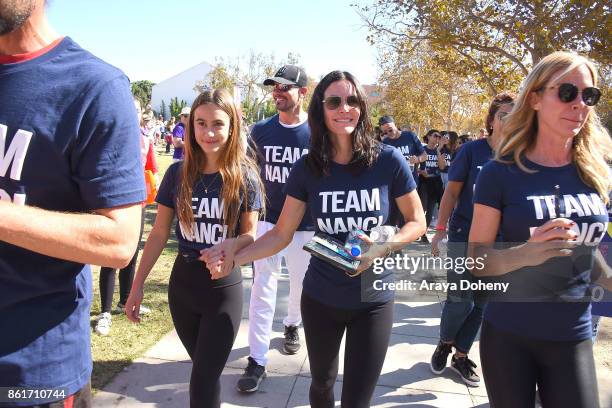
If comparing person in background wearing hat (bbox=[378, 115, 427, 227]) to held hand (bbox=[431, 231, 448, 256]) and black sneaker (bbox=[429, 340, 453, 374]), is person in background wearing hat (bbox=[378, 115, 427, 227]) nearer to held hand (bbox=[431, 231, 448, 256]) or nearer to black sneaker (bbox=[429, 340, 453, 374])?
held hand (bbox=[431, 231, 448, 256])

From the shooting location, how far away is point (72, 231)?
1.27 metres

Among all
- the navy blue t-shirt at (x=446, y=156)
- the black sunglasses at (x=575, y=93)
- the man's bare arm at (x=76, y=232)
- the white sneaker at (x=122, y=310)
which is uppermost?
the black sunglasses at (x=575, y=93)

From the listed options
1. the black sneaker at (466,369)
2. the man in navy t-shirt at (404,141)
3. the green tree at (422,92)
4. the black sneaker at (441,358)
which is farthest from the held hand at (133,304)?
the green tree at (422,92)

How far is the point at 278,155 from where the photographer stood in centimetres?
445

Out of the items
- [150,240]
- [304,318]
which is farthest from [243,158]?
[304,318]

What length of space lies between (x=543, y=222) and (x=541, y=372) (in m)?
0.65

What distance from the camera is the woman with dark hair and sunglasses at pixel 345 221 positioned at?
257 centimetres

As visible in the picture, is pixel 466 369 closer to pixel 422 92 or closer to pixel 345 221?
pixel 345 221

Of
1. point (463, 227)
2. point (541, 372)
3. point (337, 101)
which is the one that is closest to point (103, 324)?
point (337, 101)

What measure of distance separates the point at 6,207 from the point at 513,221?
191cm

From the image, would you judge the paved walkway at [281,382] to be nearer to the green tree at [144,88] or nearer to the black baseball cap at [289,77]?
the black baseball cap at [289,77]

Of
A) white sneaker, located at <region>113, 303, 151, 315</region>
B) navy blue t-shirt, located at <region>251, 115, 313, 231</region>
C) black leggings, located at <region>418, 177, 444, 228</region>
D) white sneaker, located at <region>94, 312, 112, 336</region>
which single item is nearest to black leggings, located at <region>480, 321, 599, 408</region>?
navy blue t-shirt, located at <region>251, 115, 313, 231</region>

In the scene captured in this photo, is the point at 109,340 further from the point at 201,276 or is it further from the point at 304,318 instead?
the point at 304,318

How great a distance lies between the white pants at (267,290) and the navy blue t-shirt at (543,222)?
6.97 feet
